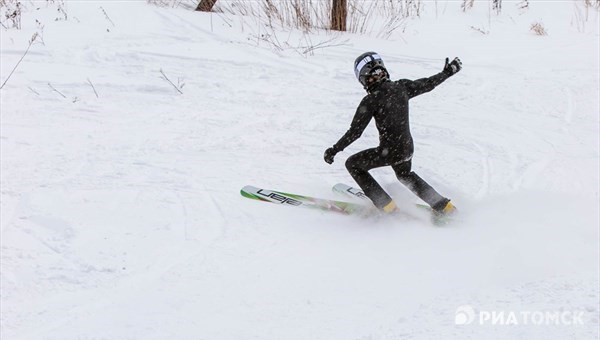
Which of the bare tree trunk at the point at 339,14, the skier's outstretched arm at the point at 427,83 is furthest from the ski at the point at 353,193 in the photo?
the bare tree trunk at the point at 339,14

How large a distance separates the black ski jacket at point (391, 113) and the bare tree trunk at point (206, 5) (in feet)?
18.9

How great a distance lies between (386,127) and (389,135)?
7 centimetres

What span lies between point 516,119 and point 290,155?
2692 millimetres

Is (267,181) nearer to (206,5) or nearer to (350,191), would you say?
(350,191)

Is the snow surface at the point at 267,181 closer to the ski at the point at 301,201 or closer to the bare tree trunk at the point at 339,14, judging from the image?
the ski at the point at 301,201

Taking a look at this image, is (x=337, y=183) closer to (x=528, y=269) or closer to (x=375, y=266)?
(x=375, y=266)

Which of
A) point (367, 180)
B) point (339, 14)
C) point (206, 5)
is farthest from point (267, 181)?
point (206, 5)

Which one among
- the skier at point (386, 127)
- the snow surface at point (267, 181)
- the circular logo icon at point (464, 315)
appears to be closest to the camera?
the circular logo icon at point (464, 315)

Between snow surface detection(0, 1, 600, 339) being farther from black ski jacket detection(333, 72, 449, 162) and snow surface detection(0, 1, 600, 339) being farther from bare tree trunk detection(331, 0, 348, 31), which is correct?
black ski jacket detection(333, 72, 449, 162)

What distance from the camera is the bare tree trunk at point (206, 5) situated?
10219 millimetres

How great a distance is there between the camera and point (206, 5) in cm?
1028

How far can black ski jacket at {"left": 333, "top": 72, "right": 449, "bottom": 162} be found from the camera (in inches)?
201

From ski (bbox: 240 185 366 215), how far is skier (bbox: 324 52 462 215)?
0.32 meters

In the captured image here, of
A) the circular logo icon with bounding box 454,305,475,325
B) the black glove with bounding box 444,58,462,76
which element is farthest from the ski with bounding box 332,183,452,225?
the circular logo icon with bounding box 454,305,475,325
